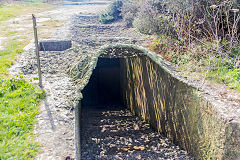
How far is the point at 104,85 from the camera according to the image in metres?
14.7

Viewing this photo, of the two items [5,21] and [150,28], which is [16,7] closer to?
[5,21]

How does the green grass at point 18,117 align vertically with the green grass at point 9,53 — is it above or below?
below

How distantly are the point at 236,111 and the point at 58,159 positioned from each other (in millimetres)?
3493

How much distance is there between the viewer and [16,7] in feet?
Result: 59.1

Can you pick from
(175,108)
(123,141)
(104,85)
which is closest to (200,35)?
(175,108)

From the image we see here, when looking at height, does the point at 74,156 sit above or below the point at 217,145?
above

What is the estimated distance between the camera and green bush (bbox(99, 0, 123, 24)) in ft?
48.2

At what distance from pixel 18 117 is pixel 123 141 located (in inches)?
148

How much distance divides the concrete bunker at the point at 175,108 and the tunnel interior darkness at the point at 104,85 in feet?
9.64

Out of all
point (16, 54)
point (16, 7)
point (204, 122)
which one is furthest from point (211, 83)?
point (16, 7)

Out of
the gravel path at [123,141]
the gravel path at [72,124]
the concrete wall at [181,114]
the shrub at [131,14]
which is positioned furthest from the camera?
the shrub at [131,14]

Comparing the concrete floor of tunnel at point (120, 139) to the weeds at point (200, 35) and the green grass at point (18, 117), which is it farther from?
the weeds at point (200, 35)

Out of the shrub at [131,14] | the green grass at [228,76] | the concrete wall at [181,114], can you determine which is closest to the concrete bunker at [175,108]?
the concrete wall at [181,114]

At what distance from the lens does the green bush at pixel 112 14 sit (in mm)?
14685
